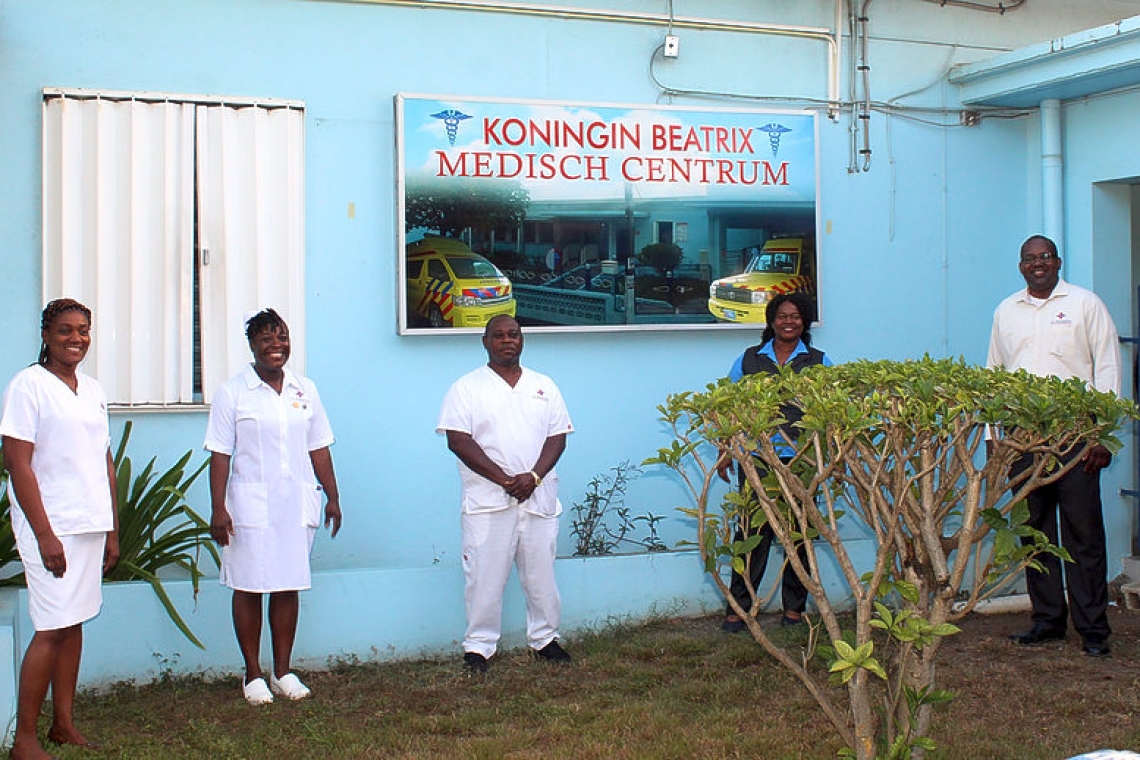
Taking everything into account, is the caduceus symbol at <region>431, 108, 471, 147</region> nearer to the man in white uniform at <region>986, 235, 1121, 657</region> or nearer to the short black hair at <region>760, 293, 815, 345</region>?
the short black hair at <region>760, 293, 815, 345</region>

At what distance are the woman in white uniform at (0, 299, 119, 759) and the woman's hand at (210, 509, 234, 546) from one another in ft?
2.25

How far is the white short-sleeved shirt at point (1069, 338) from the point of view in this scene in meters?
6.62

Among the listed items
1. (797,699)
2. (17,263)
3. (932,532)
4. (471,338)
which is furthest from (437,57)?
(932,532)

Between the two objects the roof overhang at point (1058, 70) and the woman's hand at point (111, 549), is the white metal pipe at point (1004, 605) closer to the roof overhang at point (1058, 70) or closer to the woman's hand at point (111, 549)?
the roof overhang at point (1058, 70)

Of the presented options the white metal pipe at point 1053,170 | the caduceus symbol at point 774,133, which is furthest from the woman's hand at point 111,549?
the white metal pipe at point 1053,170

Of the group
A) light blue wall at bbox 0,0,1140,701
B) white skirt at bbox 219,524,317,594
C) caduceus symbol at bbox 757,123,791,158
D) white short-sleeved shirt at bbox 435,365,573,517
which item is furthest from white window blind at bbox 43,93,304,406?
caduceus symbol at bbox 757,123,791,158

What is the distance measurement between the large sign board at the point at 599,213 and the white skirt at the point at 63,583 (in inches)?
101

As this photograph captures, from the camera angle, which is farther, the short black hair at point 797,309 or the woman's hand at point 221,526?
the short black hair at point 797,309

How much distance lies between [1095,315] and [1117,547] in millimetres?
2480

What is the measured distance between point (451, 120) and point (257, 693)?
328cm

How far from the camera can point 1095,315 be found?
663 cm

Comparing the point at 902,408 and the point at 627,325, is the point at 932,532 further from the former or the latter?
the point at 627,325

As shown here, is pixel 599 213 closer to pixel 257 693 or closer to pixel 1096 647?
pixel 257 693

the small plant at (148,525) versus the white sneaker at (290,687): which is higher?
the small plant at (148,525)
